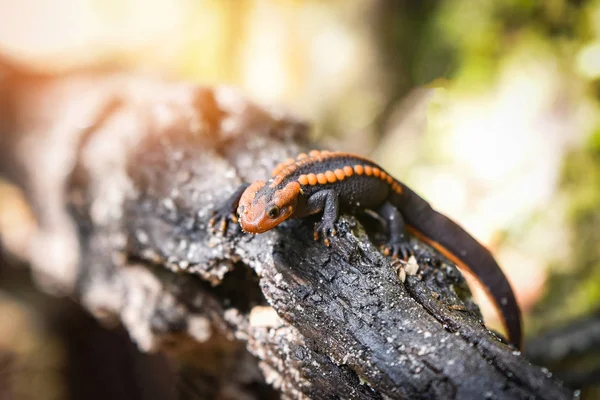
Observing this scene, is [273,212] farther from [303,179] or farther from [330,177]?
[330,177]

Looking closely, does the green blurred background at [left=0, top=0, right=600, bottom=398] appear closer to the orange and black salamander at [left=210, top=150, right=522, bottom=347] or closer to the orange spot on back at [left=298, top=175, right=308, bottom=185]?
the orange and black salamander at [left=210, top=150, right=522, bottom=347]

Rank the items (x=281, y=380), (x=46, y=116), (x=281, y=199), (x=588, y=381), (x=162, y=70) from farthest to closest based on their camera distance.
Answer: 1. (x=162, y=70)
2. (x=46, y=116)
3. (x=588, y=381)
4. (x=281, y=380)
5. (x=281, y=199)

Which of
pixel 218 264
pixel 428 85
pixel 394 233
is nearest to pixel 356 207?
pixel 394 233

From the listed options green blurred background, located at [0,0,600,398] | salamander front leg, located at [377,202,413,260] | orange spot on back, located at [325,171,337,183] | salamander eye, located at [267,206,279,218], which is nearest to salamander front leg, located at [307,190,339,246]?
orange spot on back, located at [325,171,337,183]

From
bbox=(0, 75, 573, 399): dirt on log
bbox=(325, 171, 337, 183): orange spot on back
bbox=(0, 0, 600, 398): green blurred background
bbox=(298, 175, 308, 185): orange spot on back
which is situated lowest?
bbox=(0, 75, 573, 399): dirt on log

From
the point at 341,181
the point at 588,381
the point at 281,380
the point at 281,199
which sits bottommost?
the point at 281,380

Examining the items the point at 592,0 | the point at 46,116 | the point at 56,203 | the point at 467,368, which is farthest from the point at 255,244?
the point at 592,0

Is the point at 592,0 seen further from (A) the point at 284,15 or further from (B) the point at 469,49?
(A) the point at 284,15
